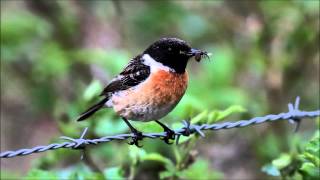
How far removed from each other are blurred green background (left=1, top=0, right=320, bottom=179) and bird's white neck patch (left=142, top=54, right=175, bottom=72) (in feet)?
4.08

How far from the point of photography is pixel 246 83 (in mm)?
8008

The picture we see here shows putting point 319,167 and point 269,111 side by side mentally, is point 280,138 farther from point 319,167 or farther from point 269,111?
point 319,167

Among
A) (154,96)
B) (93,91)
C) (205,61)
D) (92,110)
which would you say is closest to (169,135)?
(154,96)

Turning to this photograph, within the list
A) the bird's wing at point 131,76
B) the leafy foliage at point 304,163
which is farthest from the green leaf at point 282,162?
the bird's wing at point 131,76

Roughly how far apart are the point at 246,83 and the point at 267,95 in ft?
4.77

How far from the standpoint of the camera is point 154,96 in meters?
3.98

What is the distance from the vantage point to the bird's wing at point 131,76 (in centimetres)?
409

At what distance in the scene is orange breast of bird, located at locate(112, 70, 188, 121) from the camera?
3.98 meters

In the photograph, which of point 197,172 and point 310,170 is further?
point 197,172

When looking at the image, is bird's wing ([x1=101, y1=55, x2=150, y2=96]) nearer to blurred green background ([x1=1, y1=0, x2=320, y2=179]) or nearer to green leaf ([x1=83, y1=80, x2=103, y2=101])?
green leaf ([x1=83, y1=80, x2=103, y2=101])

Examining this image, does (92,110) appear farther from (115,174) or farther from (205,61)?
(205,61)

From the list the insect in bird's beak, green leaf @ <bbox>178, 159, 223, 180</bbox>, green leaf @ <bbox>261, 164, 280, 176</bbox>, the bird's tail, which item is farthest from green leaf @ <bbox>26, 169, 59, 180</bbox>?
green leaf @ <bbox>261, 164, 280, 176</bbox>

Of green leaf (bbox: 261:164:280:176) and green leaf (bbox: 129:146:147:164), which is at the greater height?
green leaf (bbox: 129:146:147:164)

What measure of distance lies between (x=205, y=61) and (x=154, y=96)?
339cm
